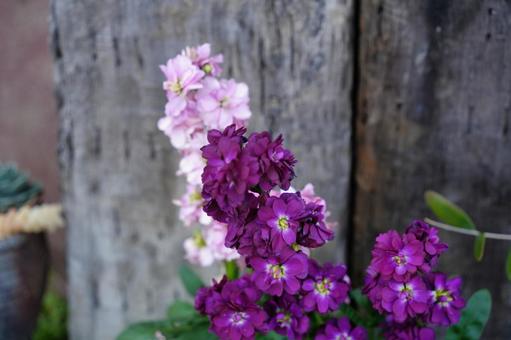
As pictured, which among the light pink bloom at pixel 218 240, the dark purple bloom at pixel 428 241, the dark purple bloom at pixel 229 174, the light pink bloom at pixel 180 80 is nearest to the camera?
the dark purple bloom at pixel 229 174

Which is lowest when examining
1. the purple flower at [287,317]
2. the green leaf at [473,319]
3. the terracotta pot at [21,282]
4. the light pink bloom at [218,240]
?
the terracotta pot at [21,282]

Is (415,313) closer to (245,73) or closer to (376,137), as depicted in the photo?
(376,137)

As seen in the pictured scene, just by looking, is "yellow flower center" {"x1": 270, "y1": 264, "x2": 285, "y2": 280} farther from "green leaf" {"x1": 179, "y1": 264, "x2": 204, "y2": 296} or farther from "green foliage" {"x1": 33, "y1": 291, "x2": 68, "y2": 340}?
"green foliage" {"x1": 33, "y1": 291, "x2": 68, "y2": 340}

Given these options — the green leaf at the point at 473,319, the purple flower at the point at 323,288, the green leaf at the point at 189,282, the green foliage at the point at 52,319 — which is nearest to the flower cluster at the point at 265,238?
the purple flower at the point at 323,288

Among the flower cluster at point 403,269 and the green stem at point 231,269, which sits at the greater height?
the flower cluster at point 403,269

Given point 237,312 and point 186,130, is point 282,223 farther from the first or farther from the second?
point 186,130

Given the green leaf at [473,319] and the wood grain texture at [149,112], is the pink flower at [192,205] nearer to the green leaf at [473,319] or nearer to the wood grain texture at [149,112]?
the wood grain texture at [149,112]

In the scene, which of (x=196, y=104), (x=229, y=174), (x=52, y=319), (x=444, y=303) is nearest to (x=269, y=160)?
(x=229, y=174)
